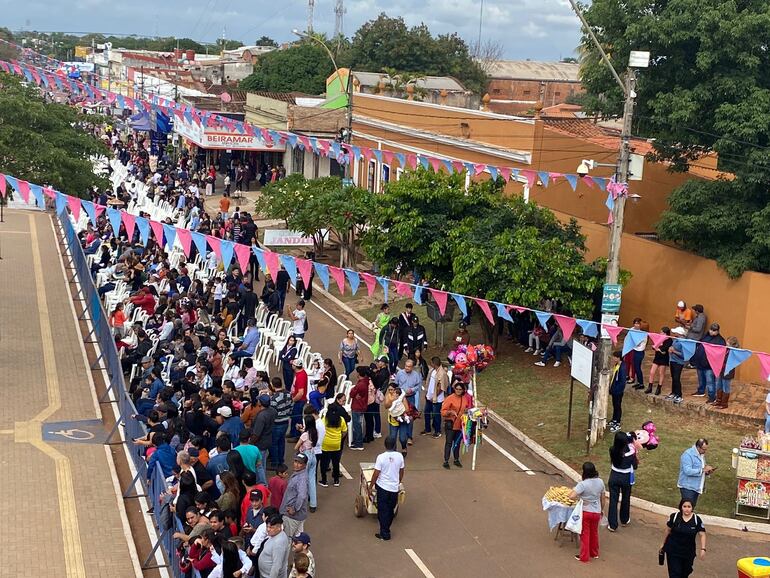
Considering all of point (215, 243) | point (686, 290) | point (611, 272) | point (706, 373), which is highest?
point (611, 272)

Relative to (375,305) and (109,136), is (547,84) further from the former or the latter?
(375,305)

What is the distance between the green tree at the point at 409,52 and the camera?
72500 millimetres

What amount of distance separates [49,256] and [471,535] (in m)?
21.7

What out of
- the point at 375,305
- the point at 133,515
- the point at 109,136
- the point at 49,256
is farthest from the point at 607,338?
the point at 109,136

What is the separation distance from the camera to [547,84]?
282 feet

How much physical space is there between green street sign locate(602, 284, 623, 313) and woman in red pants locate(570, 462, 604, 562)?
4.14 m

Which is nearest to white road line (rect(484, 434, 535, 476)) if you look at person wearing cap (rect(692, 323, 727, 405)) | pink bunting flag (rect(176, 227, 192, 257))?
person wearing cap (rect(692, 323, 727, 405))

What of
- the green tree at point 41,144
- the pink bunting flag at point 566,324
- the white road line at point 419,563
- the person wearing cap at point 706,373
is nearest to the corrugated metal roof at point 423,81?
the green tree at point 41,144

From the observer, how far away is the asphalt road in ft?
41.9

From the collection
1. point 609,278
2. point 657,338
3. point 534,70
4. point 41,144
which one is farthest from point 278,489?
point 534,70

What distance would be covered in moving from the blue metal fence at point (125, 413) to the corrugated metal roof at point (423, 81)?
24655 mm

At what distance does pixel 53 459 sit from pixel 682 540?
8.99m

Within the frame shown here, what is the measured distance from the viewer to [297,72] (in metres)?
77.8

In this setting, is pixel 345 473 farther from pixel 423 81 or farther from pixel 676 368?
pixel 423 81
